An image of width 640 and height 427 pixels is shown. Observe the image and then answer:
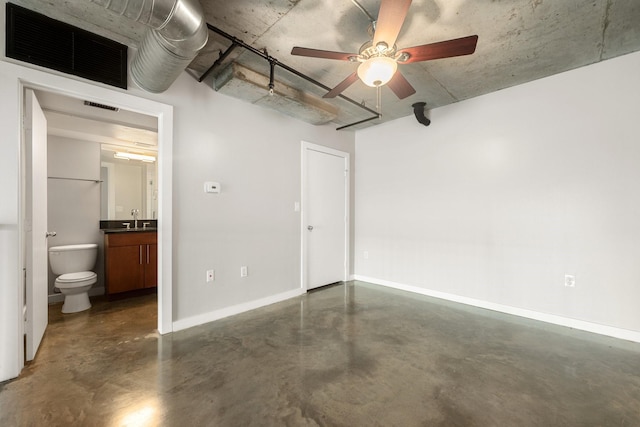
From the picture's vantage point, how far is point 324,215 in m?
4.04

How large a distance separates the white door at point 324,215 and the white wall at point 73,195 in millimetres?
2947

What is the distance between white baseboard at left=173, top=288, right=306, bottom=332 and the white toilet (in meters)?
1.38

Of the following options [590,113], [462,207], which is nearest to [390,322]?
[462,207]

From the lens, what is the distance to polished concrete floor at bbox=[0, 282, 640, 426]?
1478mm

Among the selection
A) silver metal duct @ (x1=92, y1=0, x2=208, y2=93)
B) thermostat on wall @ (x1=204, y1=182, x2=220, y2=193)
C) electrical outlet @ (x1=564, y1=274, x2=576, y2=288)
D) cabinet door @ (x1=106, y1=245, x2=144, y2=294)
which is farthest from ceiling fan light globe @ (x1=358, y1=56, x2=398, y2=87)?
cabinet door @ (x1=106, y1=245, x2=144, y2=294)

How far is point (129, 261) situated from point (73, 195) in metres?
1.22

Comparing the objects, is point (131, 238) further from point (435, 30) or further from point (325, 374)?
point (435, 30)

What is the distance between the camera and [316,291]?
383 cm

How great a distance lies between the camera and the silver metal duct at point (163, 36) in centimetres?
138

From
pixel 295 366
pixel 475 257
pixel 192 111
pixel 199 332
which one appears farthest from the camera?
pixel 475 257

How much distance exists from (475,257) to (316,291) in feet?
7.14

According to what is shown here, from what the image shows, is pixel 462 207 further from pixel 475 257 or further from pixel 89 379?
pixel 89 379

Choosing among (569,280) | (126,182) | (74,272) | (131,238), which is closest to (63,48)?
(131,238)

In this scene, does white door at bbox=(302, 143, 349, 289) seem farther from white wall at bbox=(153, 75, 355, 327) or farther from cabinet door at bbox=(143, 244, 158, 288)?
cabinet door at bbox=(143, 244, 158, 288)
